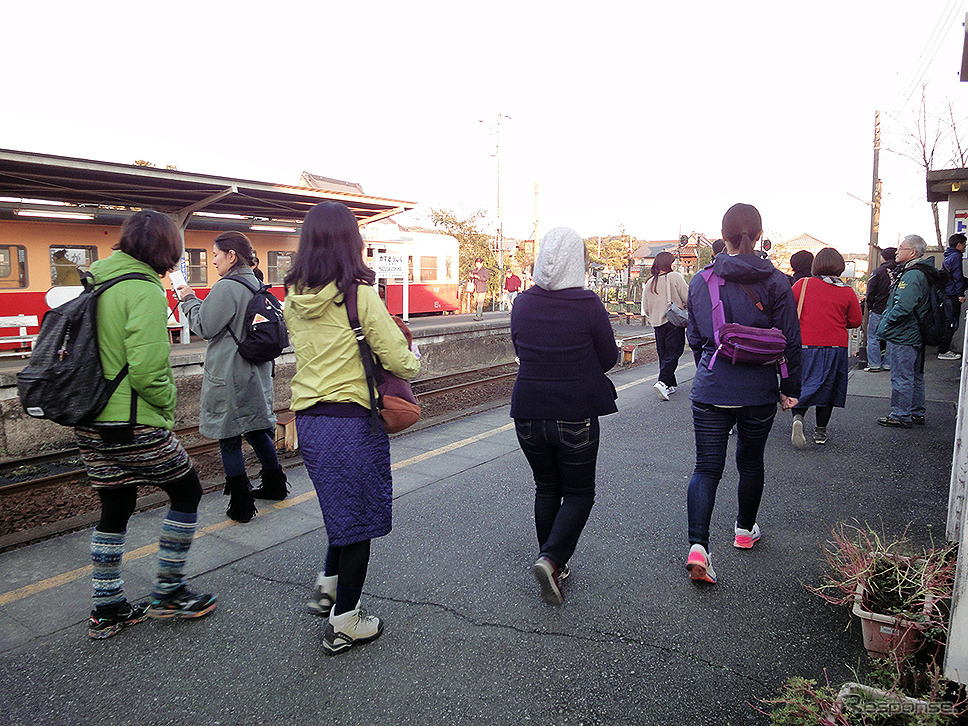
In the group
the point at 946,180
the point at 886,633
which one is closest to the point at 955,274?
the point at 946,180

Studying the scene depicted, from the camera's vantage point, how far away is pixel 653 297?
340 inches

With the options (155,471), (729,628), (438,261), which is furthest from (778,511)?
A: (438,261)

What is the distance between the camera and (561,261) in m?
3.04

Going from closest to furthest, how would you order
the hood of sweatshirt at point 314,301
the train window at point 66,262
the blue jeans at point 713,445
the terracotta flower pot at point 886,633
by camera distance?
the terracotta flower pot at point 886,633 < the hood of sweatshirt at point 314,301 < the blue jeans at point 713,445 < the train window at point 66,262

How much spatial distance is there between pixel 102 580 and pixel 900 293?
7.13m

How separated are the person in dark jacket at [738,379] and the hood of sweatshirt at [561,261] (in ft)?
2.72

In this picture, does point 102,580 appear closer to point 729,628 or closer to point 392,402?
point 392,402

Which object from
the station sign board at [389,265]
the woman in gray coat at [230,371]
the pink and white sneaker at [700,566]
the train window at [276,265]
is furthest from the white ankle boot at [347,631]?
the station sign board at [389,265]

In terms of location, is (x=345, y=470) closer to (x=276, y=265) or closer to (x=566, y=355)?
(x=566, y=355)

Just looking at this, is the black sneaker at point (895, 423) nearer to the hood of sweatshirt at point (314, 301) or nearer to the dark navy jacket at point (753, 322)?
the dark navy jacket at point (753, 322)

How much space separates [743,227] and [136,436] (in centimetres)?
309

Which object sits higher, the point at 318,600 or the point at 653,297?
the point at 653,297

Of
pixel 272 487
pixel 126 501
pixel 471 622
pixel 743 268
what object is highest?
pixel 743 268

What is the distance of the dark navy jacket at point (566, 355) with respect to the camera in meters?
3.10
